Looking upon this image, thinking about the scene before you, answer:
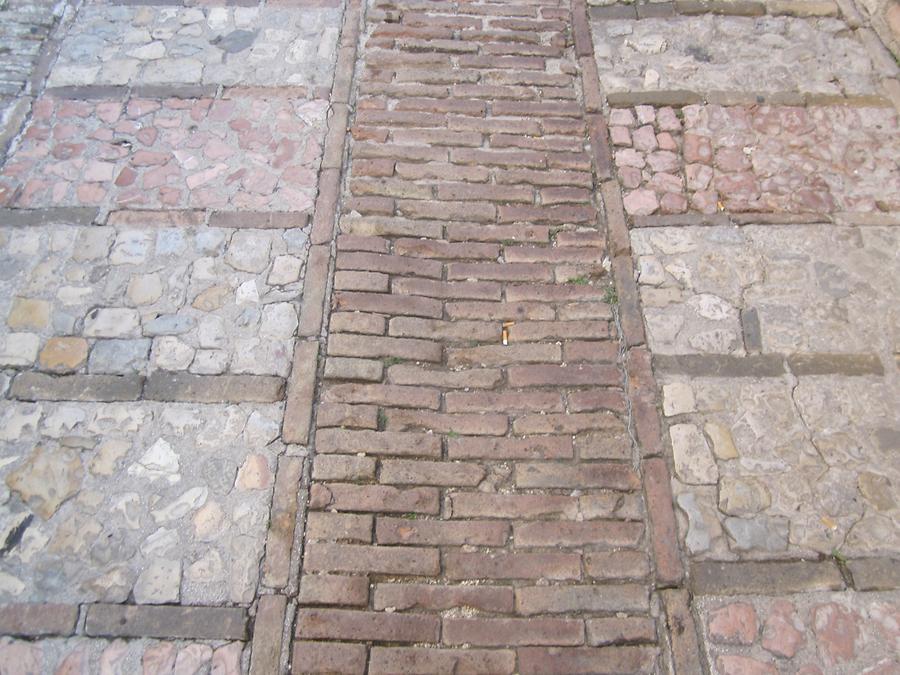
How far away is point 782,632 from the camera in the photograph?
2.67 meters

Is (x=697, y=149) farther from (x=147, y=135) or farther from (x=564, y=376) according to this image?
(x=147, y=135)

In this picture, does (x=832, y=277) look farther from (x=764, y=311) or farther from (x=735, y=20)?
(x=735, y=20)

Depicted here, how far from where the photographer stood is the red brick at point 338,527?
9.25 ft

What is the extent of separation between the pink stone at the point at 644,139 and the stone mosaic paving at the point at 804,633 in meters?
2.38

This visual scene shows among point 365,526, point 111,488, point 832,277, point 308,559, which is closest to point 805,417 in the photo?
point 832,277

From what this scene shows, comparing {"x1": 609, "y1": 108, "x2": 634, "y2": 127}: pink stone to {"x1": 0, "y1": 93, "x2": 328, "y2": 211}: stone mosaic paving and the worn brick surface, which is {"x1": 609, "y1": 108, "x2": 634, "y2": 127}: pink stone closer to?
the worn brick surface

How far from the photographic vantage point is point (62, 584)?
270 cm

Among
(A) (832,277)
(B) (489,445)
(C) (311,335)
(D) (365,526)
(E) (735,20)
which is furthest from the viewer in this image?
(E) (735,20)

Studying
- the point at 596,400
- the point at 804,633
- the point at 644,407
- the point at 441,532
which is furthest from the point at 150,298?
the point at 804,633

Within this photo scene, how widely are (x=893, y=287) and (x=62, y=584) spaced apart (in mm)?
3790

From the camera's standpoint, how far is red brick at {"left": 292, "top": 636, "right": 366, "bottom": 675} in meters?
2.58

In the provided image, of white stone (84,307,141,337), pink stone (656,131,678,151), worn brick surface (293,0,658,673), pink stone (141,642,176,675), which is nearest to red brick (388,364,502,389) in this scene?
worn brick surface (293,0,658,673)

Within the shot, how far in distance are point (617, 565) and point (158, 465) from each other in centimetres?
185

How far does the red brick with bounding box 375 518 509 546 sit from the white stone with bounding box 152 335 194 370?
113 centimetres
